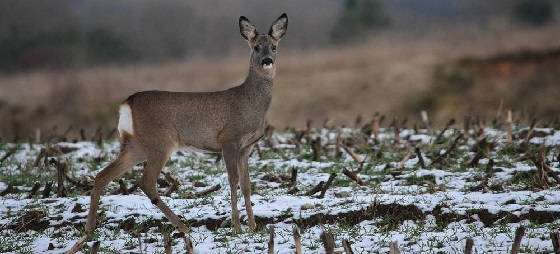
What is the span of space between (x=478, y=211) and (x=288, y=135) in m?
7.66

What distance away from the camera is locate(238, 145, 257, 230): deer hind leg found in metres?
7.62

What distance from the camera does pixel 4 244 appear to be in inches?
287

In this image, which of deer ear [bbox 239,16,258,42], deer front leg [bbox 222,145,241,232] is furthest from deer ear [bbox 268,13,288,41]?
deer front leg [bbox 222,145,241,232]

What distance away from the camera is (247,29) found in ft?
28.1

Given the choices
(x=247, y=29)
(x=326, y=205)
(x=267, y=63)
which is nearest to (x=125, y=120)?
(x=267, y=63)

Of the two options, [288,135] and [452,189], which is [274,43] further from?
[288,135]

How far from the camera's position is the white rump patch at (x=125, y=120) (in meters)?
7.97

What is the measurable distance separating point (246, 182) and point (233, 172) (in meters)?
0.21

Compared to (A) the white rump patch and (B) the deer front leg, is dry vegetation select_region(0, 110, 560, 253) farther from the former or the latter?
(A) the white rump patch

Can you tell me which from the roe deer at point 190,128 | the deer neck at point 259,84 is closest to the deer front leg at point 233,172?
the roe deer at point 190,128

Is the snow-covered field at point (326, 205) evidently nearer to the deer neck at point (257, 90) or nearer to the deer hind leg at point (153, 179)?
the deer hind leg at point (153, 179)

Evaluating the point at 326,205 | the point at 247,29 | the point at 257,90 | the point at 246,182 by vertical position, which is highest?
the point at 247,29

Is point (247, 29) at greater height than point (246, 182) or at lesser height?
greater

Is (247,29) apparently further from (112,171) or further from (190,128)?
(112,171)
